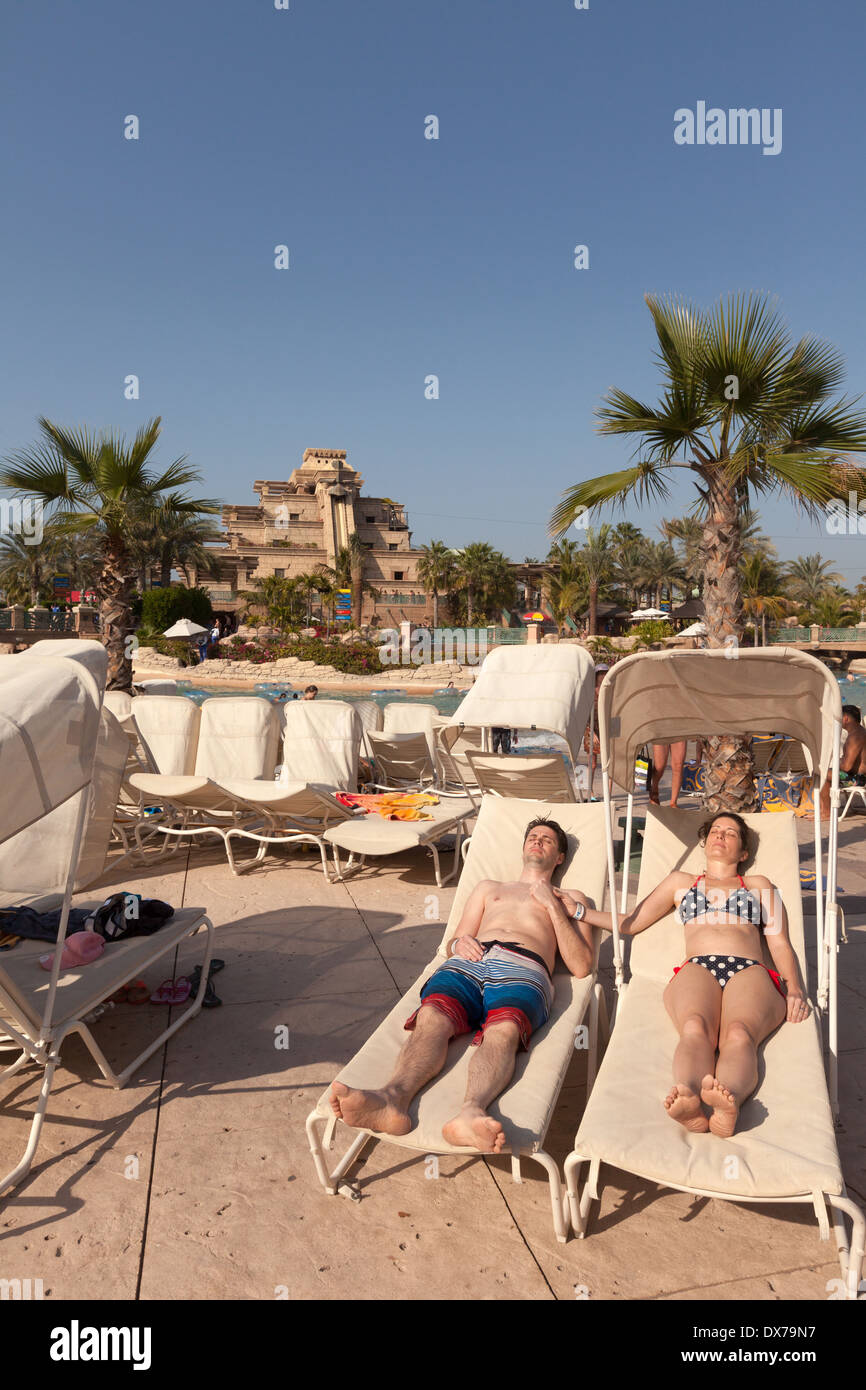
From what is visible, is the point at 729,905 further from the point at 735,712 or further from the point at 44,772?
the point at 44,772

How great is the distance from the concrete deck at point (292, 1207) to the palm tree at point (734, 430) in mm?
3262

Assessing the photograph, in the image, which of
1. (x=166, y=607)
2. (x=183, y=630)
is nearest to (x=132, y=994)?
(x=183, y=630)

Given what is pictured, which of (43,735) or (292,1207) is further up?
(43,735)

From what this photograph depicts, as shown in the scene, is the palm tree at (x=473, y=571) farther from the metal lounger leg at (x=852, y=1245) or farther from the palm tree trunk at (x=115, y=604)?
the metal lounger leg at (x=852, y=1245)

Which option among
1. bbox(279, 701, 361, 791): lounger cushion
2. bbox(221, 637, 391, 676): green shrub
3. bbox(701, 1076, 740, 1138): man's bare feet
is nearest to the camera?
bbox(701, 1076, 740, 1138): man's bare feet

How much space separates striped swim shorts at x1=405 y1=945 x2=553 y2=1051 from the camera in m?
3.16

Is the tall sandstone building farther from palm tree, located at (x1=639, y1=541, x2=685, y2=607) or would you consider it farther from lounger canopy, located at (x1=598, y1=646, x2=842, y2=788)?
lounger canopy, located at (x1=598, y1=646, x2=842, y2=788)

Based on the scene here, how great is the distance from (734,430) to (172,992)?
18.2ft

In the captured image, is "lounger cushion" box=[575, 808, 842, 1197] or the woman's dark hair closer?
"lounger cushion" box=[575, 808, 842, 1197]

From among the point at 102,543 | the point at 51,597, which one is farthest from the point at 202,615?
the point at 102,543

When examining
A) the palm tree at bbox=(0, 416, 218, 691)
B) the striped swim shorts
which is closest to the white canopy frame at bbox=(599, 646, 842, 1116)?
the striped swim shorts

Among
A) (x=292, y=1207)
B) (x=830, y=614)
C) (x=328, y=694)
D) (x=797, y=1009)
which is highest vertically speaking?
(x=830, y=614)

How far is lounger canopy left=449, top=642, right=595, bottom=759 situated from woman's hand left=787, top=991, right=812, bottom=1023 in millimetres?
3475

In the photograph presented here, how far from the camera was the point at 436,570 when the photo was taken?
2525 inches
